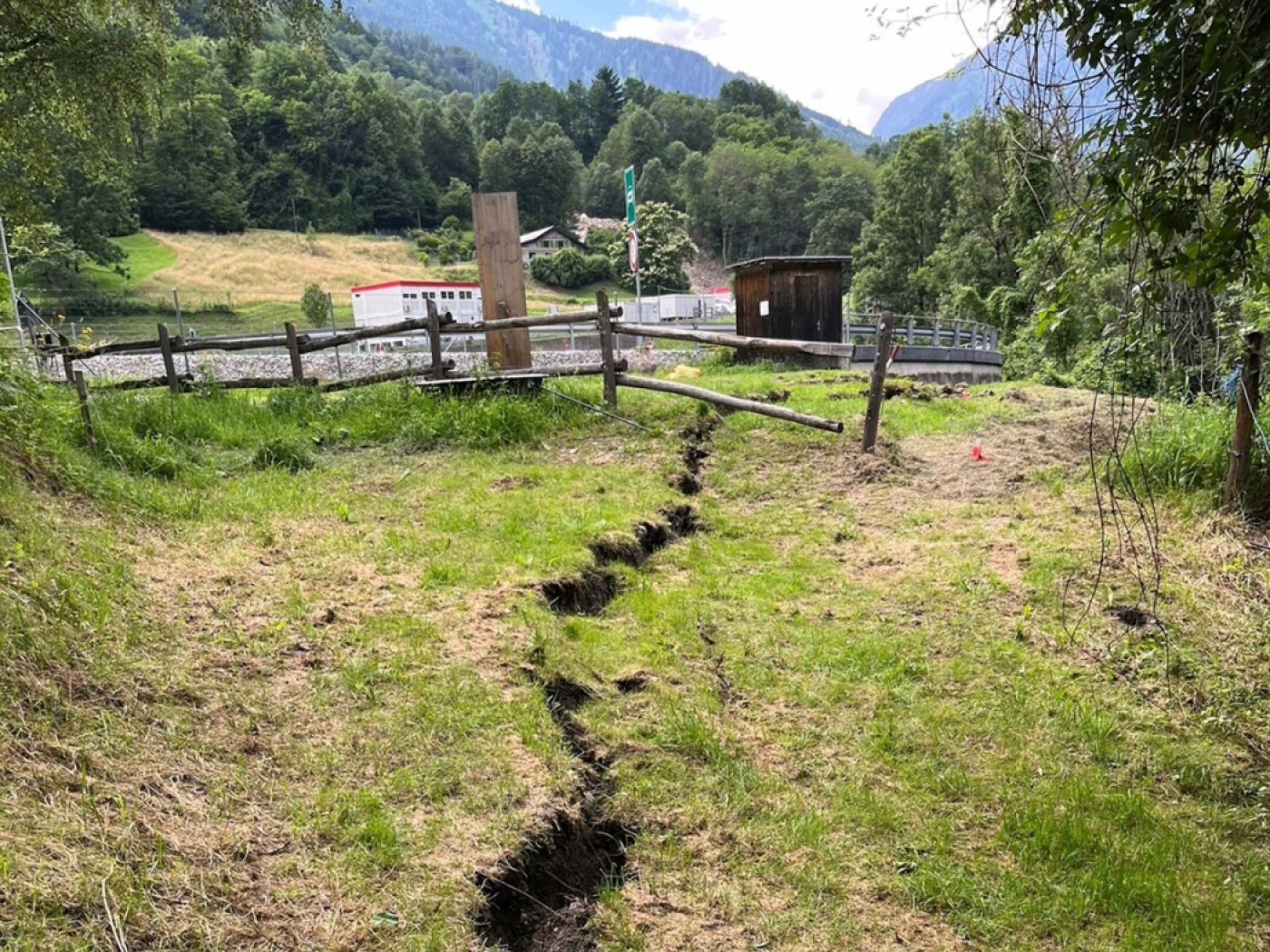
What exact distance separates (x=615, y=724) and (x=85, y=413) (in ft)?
17.1

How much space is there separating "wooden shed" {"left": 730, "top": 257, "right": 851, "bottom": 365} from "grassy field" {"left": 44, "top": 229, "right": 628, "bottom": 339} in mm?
24349

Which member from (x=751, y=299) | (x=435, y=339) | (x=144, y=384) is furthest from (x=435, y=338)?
(x=751, y=299)

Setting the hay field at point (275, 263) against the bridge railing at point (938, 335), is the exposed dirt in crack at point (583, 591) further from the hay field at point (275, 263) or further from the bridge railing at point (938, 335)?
the hay field at point (275, 263)

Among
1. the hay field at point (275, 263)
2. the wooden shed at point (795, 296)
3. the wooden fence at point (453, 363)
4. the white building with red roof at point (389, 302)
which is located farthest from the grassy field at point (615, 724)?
the hay field at point (275, 263)

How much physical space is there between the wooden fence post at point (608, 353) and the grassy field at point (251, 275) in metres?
28.0

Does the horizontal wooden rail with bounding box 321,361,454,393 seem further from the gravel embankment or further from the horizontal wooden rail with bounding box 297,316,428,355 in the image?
the gravel embankment

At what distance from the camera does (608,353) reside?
28.0 ft

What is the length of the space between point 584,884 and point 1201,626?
11.4ft

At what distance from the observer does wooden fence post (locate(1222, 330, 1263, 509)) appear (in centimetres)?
455

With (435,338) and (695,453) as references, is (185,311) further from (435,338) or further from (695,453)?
(695,453)

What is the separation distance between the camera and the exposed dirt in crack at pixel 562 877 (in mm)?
2199

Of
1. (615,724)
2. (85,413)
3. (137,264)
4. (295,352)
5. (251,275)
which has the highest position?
(137,264)

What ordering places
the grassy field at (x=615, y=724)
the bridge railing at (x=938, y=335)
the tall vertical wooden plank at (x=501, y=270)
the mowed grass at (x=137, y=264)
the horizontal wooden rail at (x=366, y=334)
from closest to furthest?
1. the grassy field at (x=615, y=724)
2. the tall vertical wooden plank at (x=501, y=270)
3. the horizontal wooden rail at (x=366, y=334)
4. the bridge railing at (x=938, y=335)
5. the mowed grass at (x=137, y=264)

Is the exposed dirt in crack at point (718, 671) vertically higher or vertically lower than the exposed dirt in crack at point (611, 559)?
lower
